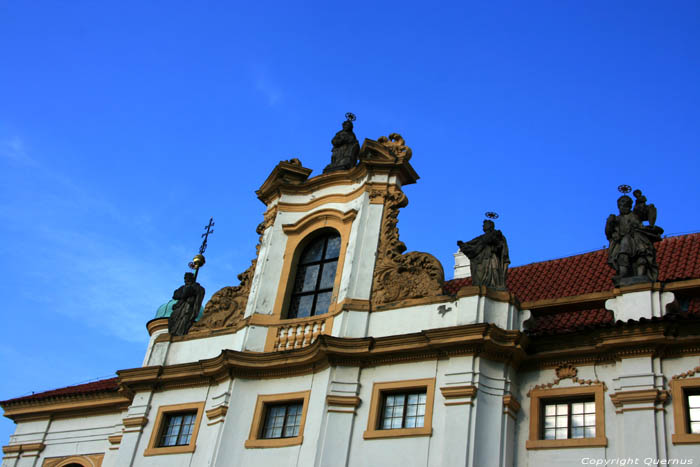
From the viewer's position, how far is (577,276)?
19891 mm

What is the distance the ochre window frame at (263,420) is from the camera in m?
16.5

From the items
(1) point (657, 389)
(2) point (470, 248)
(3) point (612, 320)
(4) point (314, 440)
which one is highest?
(2) point (470, 248)

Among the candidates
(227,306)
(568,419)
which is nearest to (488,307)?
(568,419)

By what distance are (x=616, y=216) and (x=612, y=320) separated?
2267 mm

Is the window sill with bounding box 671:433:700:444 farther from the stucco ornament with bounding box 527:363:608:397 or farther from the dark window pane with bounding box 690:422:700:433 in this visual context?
the stucco ornament with bounding box 527:363:608:397

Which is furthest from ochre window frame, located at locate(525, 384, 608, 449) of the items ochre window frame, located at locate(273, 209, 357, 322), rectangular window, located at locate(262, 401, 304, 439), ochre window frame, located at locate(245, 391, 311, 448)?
ochre window frame, located at locate(273, 209, 357, 322)

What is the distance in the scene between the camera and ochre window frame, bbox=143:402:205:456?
17766mm

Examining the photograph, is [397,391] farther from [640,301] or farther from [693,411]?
[693,411]

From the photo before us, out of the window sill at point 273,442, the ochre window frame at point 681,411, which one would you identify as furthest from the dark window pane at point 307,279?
the ochre window frame at point 681,411

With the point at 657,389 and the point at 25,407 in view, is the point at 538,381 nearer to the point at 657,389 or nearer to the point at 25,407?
the point at 657,389

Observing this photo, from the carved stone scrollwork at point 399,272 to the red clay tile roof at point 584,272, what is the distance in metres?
1.39

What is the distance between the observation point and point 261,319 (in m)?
18.7

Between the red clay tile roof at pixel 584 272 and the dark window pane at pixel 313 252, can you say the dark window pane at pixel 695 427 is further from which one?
the dark window pane at pixel 313 252

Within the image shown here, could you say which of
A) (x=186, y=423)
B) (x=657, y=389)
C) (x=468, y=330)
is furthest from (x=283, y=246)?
(x=657, y=389)
